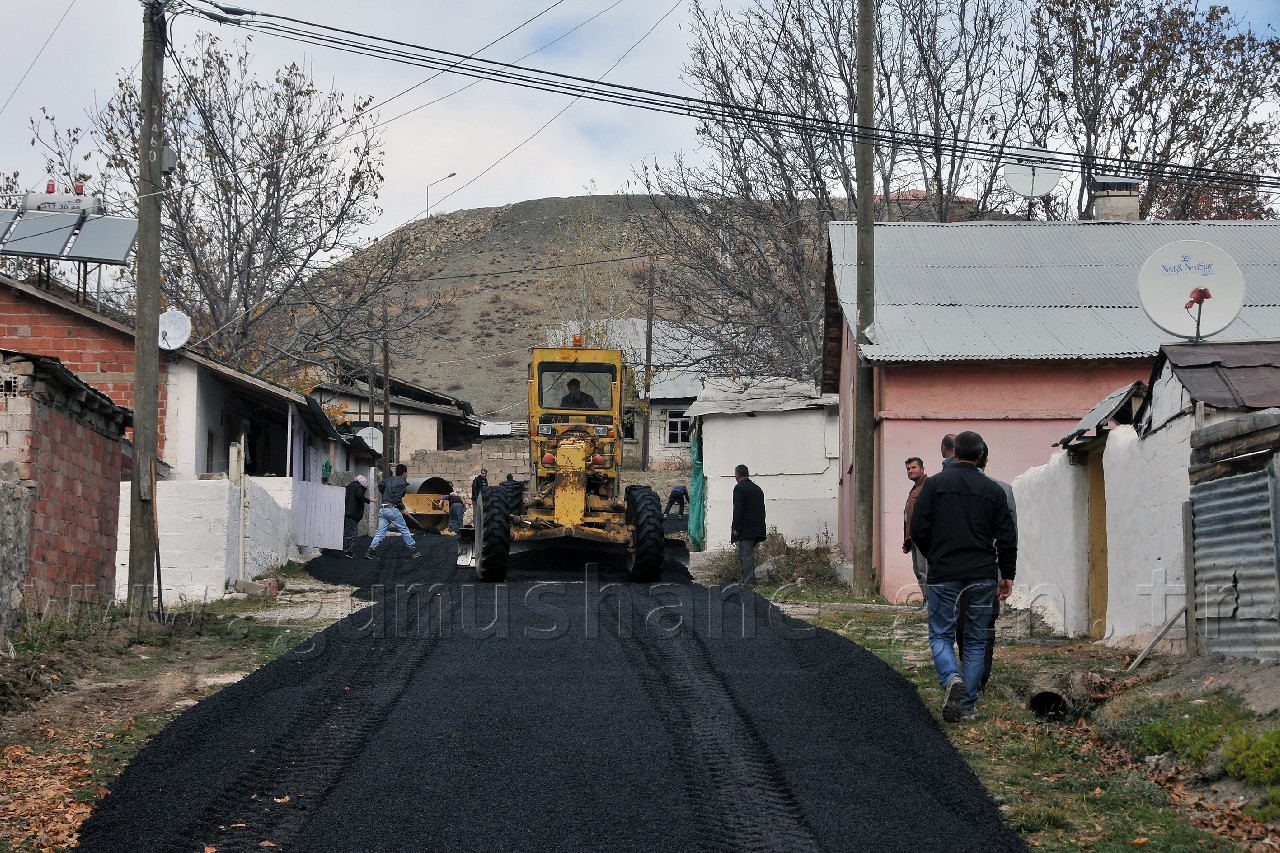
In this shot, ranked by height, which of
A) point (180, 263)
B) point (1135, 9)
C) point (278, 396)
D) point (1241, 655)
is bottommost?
point (1241, 655)

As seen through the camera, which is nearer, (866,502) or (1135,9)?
(866,502)

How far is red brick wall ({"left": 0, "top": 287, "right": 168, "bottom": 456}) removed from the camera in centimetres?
2184

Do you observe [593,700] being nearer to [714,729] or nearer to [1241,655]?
[714,729]

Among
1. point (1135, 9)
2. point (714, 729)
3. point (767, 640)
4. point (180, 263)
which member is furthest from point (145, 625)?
point (1135, 9)

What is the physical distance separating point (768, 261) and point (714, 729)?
80.2 feet

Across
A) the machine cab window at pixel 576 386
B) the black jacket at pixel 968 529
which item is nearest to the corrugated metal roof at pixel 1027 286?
the machine cab window at pixel 576 386

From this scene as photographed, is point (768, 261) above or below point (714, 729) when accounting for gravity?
above

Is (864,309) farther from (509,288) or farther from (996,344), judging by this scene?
(509,288)

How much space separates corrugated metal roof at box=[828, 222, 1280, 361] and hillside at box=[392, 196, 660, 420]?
14.1m

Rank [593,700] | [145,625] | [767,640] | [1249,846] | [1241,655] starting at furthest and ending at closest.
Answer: [145,625] → [767,640] → [593,700] → [1241,655] → [1249,846]

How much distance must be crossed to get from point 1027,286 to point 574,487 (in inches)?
328

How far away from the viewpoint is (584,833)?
6.04m

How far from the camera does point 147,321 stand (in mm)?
14516

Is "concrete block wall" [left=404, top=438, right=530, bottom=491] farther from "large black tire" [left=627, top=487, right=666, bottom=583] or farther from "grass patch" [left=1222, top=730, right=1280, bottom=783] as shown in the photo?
"grass patch" [left=1222, top=730, right=1280, bottom=783]
